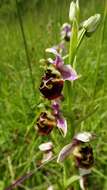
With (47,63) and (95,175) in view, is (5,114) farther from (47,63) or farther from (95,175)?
(47,63)

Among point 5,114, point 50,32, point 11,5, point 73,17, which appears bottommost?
point 73,17

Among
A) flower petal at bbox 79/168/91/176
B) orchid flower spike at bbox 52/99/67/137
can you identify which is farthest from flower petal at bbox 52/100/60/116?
flower petal at bbox 79/168/91/176

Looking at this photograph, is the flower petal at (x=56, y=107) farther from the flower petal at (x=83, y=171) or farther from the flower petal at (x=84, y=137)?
the flower petal at (x=83, y=171)

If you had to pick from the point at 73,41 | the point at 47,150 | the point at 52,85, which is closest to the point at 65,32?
the point at 47,150

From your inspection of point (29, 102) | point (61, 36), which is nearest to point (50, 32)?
point (61, 36)

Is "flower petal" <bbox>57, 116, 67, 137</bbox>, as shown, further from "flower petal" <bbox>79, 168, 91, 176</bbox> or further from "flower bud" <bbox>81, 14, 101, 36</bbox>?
"flower bud" <bbox>81, 14, 101, 36</bbox>
